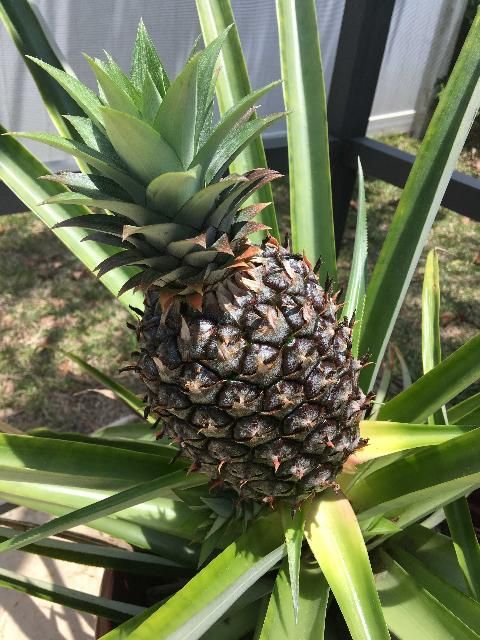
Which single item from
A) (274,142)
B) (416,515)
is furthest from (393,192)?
(416,515)

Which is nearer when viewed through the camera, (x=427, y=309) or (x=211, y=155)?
(x=211, y=155)

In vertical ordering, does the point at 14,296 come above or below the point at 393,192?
below

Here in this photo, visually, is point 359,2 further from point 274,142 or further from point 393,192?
point 393,192

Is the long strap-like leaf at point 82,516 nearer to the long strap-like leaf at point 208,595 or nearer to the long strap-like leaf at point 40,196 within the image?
the long strap-like leaf at point 208,595

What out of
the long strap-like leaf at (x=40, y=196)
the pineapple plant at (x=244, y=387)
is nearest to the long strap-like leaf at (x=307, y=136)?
the pineapple plant at (x=244, y=387)

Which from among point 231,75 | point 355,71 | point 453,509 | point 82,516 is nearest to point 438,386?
point 453,509

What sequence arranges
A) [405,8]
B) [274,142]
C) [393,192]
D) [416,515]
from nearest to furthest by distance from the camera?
[416,515] → [274,142] → [405,8] → [393,192]
